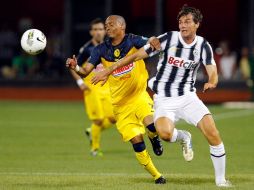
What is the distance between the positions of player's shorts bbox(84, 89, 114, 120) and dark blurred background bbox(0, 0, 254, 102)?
12.2 metres

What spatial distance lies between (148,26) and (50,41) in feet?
11.3

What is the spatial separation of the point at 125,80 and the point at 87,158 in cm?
309

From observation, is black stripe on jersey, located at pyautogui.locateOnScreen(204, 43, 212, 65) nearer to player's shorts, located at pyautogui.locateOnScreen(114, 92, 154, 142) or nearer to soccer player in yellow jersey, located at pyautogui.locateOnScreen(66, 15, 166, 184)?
soccer player in yellow jersey, located at pyautogui.locateOnScreen(66, 15, 166, 184)

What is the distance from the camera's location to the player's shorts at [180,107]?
457 inches

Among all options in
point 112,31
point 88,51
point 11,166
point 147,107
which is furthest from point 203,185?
point 88,51

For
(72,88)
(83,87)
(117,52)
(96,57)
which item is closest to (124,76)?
(117,52)

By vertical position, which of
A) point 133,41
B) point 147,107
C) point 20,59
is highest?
point 133,41

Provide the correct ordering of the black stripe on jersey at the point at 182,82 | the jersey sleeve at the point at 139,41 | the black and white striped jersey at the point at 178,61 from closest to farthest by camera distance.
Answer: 1. the black and white striped jersey at the point at 178,61
2. the black stripe on jersey at the point at 182,82
3. the jersey sleeve at the point at 139,41

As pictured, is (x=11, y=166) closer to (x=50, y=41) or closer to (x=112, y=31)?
(x=112, y=31)

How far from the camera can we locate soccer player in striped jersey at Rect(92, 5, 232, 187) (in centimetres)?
1141

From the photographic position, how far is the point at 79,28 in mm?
30453

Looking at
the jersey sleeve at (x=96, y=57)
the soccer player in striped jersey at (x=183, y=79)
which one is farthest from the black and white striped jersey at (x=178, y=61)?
the jersey sleeve at (x=96, y=57)

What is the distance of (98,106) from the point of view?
Result: 1633 cm

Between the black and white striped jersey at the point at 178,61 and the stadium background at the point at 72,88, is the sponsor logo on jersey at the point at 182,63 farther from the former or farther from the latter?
the stadium background at the point at 72,88
